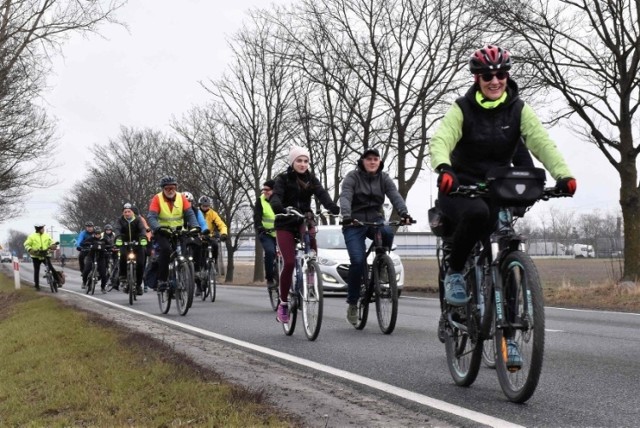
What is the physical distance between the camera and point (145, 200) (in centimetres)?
5578

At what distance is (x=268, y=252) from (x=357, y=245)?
3.99 m

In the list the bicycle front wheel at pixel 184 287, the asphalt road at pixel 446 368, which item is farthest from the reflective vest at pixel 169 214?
the asphalt road at pixel 446 368

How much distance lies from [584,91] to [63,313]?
12308 mm

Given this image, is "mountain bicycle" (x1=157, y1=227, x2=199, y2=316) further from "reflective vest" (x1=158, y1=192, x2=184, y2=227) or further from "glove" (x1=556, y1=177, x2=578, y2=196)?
"glove" (x1=556, y1=177, x2=578, y2=196)

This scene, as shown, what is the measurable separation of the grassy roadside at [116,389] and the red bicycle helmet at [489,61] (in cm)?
235

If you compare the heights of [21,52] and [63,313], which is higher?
[21,52]

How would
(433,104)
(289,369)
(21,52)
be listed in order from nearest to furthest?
(289,369) → (21,52) → (433,104)

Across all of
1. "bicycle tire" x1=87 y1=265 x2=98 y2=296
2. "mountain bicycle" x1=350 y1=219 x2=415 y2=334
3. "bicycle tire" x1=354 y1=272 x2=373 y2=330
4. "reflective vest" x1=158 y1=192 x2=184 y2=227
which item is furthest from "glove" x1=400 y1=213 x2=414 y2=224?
"bicycle tire" x1=87 y1=265 x2=98 y2=296

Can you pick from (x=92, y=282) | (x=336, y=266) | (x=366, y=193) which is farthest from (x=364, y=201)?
(x=92, y=282)

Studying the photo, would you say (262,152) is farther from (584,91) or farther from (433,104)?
(584,91)

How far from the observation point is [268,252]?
40.8 feet

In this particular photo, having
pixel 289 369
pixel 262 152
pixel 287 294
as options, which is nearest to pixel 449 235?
pixel 289 369

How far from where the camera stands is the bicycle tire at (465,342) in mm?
5004

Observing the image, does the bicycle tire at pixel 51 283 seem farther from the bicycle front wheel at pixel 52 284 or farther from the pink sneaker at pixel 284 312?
the pink sneaker at pixel 284 312
